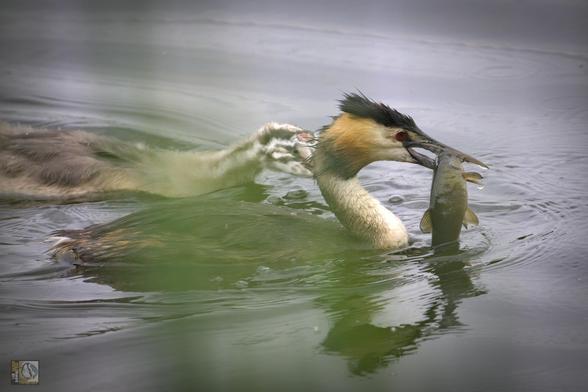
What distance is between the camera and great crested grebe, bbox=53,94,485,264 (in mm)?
6371

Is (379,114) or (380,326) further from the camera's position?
(379,114)

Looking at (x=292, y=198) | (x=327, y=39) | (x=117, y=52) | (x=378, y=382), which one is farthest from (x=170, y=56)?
(x=378, y=382)

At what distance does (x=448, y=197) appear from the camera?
6.53 m

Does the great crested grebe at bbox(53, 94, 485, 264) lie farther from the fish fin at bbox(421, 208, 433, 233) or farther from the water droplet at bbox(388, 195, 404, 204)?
the water droplet at bbox(388, 195, 404, 204)

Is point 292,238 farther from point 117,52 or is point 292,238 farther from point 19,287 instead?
point 117,52

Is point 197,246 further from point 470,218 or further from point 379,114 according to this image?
point 470,218

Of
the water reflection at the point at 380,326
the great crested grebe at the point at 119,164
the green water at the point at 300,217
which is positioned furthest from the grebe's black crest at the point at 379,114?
the great crested grebe at the point at 119,164

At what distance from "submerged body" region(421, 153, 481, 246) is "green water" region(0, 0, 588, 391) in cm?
19

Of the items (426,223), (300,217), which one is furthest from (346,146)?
(426,223)

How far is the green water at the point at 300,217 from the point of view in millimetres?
4975

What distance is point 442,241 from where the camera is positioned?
671 centimetres

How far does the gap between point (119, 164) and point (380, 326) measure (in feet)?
12.2

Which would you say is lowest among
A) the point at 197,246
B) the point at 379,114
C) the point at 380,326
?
the point at 380,326

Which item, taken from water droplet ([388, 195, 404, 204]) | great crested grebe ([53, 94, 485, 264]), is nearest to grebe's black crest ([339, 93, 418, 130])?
great crested grebe ([53, 94, 485, 264])
